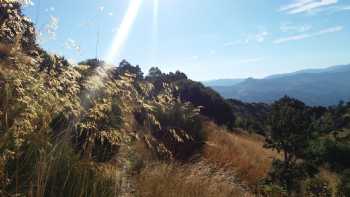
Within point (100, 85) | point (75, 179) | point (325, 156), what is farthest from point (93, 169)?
point (325, 156)

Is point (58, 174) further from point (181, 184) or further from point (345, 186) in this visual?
point (345, 186)

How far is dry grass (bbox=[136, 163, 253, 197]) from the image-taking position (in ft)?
12.0

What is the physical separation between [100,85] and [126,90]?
1.33 ft

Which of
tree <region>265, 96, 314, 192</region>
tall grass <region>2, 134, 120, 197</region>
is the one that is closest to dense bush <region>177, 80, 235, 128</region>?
tree <region>265, 96, 314, 192</region>

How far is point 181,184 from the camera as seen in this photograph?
3881 millimetres

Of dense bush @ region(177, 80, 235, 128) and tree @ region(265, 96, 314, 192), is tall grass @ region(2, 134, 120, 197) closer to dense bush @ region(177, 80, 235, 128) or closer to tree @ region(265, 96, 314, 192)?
tree @ region(265, 96, 314, 192)

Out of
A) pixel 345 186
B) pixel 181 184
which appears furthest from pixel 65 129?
pixel 345 186

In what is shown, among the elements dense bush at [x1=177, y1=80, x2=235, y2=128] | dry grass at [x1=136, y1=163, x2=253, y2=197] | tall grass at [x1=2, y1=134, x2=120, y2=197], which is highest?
tall grass at [x1=2, y1=134, x2=120, y2=197]

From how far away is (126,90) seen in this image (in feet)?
11.1

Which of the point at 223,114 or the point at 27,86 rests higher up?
the point at 27,86

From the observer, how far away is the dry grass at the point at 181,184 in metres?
3.66

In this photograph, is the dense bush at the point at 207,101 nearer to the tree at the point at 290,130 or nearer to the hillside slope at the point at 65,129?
the tree at the point at 290,130

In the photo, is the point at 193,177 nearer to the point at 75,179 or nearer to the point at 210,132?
the point at 75,179

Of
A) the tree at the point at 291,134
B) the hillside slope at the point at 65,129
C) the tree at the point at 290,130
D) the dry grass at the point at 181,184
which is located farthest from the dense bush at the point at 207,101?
the dry grass at the point at 181,184
